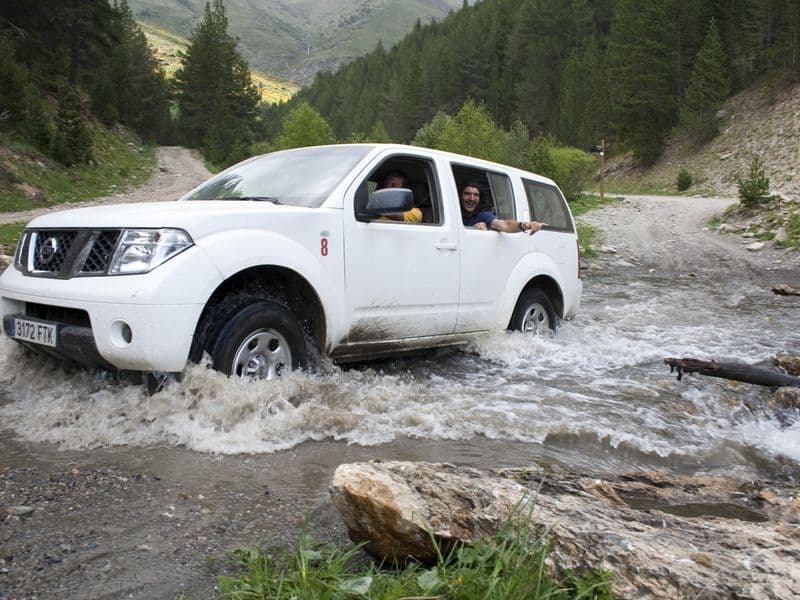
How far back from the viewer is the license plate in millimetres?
3531

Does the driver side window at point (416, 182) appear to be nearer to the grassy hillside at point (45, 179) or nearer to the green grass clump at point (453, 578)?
the green grass clump at point (453, 578)

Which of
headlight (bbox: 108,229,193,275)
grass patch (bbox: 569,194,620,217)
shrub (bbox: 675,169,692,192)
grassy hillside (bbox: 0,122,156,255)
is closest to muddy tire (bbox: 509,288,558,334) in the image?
headlight (bbox: 108,229,193,275)

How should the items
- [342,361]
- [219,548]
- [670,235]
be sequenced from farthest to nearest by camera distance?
[670,235]
[342,361]
[219,548]

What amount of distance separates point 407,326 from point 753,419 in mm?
2599

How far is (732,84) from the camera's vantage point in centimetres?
4697

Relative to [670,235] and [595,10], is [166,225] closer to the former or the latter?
[670,235]

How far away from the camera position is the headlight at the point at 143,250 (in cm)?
336

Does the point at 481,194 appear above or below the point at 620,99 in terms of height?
below

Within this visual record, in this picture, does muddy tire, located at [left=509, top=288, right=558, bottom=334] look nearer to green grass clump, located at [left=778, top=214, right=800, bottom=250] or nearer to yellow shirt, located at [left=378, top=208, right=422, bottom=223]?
yellow shirt, located at [left=378, top=208, right=422, bottom=223]

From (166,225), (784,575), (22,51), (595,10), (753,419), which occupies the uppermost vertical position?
(595,10)

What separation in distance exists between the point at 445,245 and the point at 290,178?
1.33 meters

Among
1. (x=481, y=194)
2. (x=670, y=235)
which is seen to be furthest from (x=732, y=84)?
(x=481, y=194)

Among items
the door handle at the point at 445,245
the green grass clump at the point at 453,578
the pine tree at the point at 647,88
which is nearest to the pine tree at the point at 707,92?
the pine tree at the point at 647,88

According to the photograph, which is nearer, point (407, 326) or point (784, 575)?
point (784, 575)
